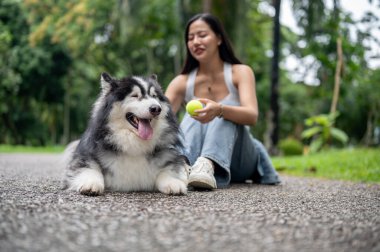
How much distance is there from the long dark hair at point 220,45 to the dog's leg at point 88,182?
1940mm

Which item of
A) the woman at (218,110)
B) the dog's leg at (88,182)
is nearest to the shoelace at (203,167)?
the woman at (218,110)

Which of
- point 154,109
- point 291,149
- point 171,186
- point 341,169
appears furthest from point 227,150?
point 291,149

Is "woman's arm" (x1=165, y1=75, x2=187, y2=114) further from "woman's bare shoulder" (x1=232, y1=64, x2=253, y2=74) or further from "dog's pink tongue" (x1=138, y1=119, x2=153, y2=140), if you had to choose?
"dog's pink tongue" (x1=138, y1=119, x2=153, y2=140)

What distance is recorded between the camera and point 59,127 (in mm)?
31406

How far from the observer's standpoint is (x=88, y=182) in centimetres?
290

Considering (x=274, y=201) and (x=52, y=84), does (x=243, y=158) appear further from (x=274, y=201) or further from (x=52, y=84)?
(x=52, y=84)

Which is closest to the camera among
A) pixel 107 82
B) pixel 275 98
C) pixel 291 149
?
pixel 107 82

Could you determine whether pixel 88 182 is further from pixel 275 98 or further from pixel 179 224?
pixel 275 98

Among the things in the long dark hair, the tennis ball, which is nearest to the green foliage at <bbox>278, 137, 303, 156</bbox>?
the long dark hair

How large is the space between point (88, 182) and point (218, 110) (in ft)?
4.37

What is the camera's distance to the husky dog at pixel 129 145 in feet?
10.2

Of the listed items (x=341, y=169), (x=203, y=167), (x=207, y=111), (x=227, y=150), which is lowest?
(x=341, y=169)

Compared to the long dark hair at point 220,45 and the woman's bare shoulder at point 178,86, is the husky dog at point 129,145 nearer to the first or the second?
the woman's bare shoulder at point 178,86

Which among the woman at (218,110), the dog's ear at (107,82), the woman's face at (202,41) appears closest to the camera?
the dog's ear at (107,82)
